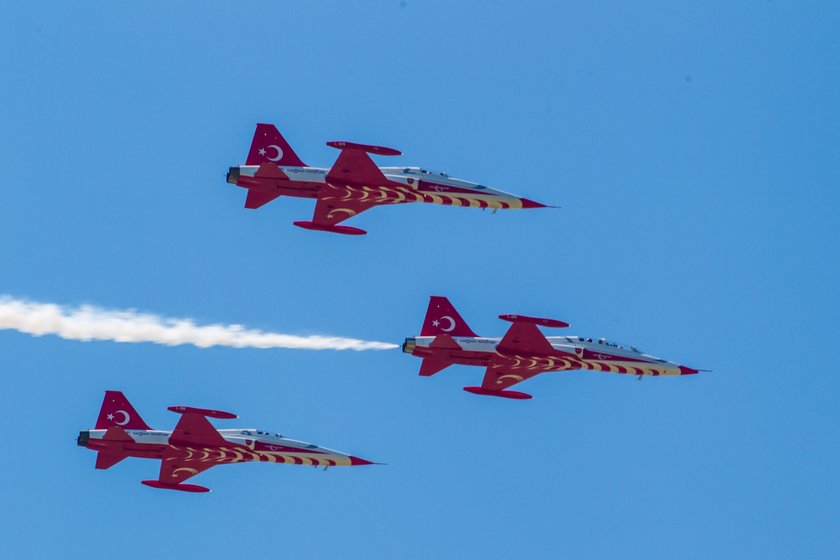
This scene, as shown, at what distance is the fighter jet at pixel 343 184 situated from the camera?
72625mm

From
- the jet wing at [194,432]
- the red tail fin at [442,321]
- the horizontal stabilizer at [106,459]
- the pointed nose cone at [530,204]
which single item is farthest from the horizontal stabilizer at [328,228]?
the horizontal stabilizer at [106,459]

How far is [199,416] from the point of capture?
72.8 meters

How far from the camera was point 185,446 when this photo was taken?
241 feet

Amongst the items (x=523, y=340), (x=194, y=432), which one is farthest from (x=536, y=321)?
(x=194, y=432)

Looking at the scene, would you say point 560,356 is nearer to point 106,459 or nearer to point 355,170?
point 355,170

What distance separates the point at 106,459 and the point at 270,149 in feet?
49.3

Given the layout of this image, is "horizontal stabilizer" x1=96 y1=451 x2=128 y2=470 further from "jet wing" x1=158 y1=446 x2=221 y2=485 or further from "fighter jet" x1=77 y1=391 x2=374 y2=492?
"jet wing" x1=158 y1=446 x2=221 y2=485

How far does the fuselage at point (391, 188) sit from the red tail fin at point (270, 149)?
632mm

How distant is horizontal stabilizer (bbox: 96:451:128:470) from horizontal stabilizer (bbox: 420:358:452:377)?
43.8ft

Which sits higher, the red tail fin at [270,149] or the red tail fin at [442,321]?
the red tail fin at [270,149]

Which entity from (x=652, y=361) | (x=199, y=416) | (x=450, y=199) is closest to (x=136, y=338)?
(x=199, y=416)

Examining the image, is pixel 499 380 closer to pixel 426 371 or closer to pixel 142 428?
pixel 426 371

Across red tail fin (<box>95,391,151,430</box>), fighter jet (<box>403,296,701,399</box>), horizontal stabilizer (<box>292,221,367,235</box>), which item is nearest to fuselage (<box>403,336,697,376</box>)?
fighter jet (<box>403,296,701,399</box>)

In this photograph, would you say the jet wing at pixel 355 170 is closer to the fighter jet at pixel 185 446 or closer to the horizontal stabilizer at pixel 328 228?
the horizontal stabilizer at pixel 328 228
